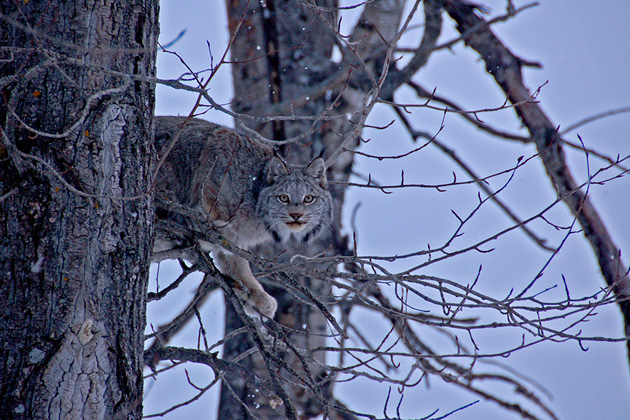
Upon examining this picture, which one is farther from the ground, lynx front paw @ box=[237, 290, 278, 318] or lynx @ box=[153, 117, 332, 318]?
lynx @ box=[153, 117, 332, 318]

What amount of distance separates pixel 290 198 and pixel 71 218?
253 cm

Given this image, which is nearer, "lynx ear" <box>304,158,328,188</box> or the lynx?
the lynx

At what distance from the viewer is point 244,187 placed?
15.7ft

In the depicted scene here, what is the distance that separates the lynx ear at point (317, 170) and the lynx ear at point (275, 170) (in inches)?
7.4

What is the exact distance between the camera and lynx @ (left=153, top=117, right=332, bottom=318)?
4.49 m

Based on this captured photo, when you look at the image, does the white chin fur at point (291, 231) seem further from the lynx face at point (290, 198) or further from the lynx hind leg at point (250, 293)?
the lynx hind leg at point (250, 293)

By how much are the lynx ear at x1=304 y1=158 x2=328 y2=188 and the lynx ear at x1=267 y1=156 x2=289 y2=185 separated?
0.19 m

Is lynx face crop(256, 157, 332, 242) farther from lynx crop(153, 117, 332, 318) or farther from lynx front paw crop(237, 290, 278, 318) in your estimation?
lynx front paw crop(237, 290, 278, 318)

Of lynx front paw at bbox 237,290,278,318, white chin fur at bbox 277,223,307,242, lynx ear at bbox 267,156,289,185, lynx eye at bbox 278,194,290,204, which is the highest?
lynx ear at bbox 267,156,289,185

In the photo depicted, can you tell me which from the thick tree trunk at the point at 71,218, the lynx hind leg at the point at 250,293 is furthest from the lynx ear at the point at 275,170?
the thick tree trunk at the point at 71,218

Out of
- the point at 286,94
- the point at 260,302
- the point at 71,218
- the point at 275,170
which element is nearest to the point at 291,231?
the point at 275,170

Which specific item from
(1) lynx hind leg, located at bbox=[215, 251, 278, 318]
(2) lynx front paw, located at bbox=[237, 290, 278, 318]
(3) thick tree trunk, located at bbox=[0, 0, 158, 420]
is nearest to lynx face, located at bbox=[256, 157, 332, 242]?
(1) lynx hind leg, located at bbox=[215, 251, 278, 318]

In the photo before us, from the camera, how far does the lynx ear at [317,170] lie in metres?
4.84

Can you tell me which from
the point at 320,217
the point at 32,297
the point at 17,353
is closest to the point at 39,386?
the point at 17,353
